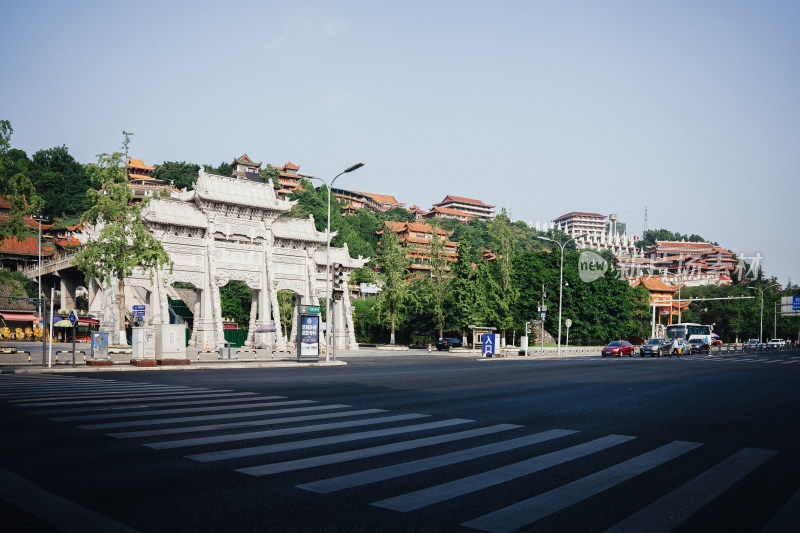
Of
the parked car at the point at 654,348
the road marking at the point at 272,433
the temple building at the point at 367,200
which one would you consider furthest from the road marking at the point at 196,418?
the temple building at the point at 367,200

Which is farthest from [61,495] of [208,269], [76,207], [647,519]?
[76,207]

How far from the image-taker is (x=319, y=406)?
40.6 ft

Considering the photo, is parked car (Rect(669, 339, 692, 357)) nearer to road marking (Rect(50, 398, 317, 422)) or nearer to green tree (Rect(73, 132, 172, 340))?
green tree (Rect(73, 132, 172, 340))

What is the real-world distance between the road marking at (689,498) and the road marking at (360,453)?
3325mm

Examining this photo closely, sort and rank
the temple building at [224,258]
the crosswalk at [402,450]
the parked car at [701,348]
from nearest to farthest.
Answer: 1. the crosswalk at [402,450]
2. the temple building at [224,258]
3. the parked car at [701,348]

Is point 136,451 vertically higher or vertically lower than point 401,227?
lower

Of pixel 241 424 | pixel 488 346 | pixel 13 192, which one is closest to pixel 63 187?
pixel 13 192

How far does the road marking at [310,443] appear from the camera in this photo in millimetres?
7238

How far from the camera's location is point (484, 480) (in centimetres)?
625

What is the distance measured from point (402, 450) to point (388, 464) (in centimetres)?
87

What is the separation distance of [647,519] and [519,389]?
12.3m

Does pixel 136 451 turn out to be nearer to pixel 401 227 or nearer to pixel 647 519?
pixel 647 519

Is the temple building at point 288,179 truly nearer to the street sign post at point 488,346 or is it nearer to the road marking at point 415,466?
the street sign post at point 488,346

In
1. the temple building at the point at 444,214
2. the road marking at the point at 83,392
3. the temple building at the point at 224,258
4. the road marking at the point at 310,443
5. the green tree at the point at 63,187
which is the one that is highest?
the temple building at the point at 444,214
